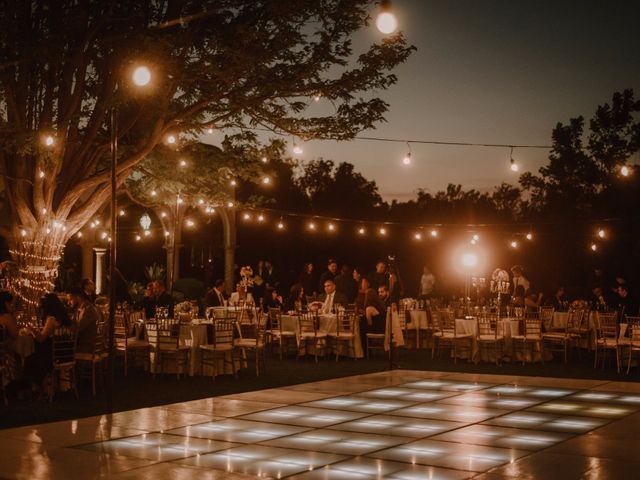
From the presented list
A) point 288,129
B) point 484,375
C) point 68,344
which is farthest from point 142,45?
point 484,375

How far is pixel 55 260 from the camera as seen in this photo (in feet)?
49.2

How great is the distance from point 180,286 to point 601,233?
11.8m

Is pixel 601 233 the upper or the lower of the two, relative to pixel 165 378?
upper

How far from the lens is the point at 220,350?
1288 centimetres

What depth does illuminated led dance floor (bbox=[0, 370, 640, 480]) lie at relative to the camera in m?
6.91

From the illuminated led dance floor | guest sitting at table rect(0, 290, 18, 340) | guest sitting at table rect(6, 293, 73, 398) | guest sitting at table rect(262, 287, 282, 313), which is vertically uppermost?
guest sitting at table rect(262, 287, 282, 313)

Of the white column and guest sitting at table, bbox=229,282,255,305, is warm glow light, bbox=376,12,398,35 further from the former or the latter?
the white column

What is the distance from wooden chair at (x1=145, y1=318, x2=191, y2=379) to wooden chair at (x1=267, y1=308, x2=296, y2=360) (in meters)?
2.85

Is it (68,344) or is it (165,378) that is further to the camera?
(165,378)

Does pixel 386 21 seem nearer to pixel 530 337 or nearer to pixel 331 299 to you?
pixel 530 337

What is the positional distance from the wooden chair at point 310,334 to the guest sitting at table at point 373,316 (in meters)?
0.81

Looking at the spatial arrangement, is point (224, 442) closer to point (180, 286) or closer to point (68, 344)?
point (68, 344)

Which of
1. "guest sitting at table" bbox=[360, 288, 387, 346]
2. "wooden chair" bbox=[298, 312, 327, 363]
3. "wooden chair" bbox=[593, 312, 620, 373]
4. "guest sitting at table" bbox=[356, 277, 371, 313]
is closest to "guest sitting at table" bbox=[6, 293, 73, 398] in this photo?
"wooden chair" bbox=[298, 312, 327, 363]

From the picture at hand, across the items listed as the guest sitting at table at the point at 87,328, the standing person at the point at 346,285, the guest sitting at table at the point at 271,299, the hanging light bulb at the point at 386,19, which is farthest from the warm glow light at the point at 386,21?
the guest sitting at table at the point at 271,299
